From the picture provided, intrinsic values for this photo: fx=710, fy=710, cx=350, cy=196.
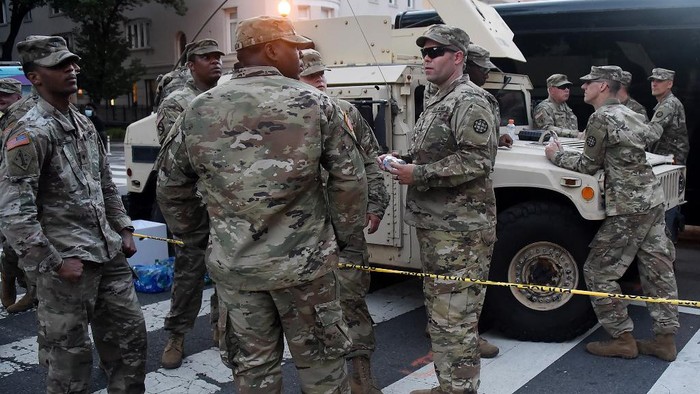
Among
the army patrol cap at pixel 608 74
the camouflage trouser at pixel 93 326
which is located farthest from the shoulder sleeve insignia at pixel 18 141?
the army patrol cap at pixel 608 74

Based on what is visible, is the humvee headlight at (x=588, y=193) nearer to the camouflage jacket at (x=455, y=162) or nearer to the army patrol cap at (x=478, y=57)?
the army patrol cap at (x=478, y=57)

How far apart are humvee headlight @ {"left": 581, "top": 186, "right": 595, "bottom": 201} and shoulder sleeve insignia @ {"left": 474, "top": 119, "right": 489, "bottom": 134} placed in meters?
1.43

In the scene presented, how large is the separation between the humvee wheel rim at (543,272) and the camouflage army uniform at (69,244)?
8.72 ft

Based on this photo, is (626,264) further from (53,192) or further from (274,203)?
(53,192)

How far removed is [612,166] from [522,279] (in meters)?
1.00

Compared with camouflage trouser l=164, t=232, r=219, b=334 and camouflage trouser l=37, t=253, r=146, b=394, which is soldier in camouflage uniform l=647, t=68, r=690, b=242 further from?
camouflage trouser l=37, t=253, r=146, b=394

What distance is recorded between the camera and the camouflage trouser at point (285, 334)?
9.39 ft

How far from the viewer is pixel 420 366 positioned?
466cm

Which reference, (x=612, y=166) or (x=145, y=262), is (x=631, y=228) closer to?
(x=612, y=166)

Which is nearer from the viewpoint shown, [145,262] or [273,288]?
[273,288]

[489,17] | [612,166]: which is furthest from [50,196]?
[489,17]

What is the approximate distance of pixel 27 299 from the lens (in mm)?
5871

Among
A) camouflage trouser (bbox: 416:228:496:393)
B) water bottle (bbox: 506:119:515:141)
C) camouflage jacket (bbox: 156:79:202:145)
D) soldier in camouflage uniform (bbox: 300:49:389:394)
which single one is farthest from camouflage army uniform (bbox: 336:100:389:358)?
water bottle (bbox: 506:119:515:141)

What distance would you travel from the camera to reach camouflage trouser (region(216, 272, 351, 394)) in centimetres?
286
